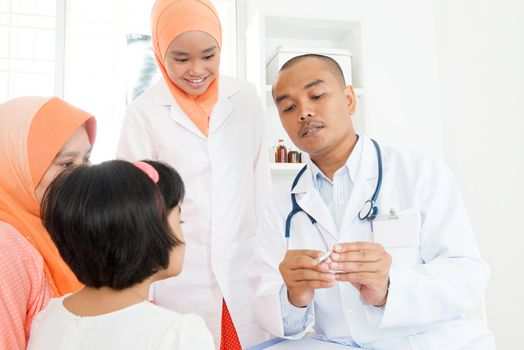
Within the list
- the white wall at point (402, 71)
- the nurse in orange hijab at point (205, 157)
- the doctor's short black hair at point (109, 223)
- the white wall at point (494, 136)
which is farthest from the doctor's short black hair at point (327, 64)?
the white wall at point (402, 71)

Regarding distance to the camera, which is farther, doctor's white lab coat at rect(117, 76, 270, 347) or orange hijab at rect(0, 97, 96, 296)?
doctor's white lab coat at rect(117, 76, 270, 347)

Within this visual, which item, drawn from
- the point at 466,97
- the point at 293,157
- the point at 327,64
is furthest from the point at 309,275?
the point at 466,97

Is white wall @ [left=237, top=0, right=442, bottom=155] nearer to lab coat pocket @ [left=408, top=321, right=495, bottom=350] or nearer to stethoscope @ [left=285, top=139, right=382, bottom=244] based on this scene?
stethoscope @ [left=285, top=139, right=382, bottom=244]

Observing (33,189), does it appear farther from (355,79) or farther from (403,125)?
(403,125)

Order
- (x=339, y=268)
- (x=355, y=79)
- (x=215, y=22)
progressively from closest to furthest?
(x=339, y=268) < (x=215, y=22) < (x=355, y=79)

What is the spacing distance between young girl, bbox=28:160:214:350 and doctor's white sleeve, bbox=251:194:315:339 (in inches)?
14.7

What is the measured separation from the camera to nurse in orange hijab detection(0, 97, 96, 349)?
1055mm

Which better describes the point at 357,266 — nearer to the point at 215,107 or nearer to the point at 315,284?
the point at 315,284

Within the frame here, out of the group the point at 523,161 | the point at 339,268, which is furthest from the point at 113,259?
the point at 523,161

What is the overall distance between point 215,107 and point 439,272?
2.96ft

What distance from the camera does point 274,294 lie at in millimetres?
1178

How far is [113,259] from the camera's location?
84 cm

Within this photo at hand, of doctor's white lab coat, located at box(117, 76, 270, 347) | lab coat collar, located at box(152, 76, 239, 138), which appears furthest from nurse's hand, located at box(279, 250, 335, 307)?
lab coat collar, located at box(152, 76, 239, 138)

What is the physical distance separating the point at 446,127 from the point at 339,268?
84.0 inches
